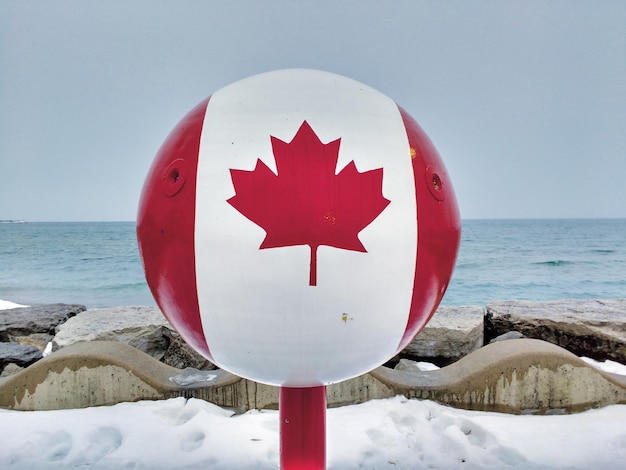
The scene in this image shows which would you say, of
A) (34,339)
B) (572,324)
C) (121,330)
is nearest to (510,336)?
(572,324)

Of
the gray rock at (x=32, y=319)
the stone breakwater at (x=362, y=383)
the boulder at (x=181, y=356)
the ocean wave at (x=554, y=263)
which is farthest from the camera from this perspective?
the ocean wave at (x=554, y=263)

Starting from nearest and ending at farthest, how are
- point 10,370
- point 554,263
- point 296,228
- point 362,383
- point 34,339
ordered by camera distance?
1. point 296,228
2. point 362,383
3. point 10,370
4. point 34,339
5. point 554,263

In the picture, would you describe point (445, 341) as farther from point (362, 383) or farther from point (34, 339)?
point (34, 339)

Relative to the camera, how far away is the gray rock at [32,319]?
156 inches

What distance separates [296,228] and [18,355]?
275cm

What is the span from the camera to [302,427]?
1.62 metres

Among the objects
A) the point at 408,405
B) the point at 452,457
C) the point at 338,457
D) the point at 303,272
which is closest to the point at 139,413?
the point at 338,457

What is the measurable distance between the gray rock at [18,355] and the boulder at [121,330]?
12 cm

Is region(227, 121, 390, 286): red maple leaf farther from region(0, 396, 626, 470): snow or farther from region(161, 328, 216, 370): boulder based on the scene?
region(161, 328, 216, 370): boulder

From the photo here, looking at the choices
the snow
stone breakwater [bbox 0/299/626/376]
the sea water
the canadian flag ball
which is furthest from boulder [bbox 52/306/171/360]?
the sea water

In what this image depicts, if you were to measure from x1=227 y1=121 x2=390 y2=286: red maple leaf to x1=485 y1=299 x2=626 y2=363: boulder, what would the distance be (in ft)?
9.32

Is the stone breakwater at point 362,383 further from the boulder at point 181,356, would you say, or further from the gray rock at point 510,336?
the gray rock at point 510,336

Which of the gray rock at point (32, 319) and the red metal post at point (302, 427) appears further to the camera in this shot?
the gray rock at point (32, 319)

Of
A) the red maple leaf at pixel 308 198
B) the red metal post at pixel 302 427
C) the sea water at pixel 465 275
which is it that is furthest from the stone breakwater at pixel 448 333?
the sea water at pixel 465 275
